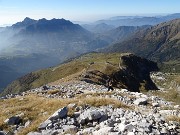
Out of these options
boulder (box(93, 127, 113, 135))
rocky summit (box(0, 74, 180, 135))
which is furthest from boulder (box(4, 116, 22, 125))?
boulder (box(93, 127, 113, 135))

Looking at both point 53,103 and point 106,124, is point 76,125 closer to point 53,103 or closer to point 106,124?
point 106,124

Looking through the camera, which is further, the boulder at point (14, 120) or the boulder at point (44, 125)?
the boulder at point (14, 120)

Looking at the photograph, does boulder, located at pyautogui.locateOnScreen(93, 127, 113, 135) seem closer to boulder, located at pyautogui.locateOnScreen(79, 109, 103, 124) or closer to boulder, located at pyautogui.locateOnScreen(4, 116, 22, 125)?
boulder, located at pyautogui.locateOnScreen(79, 109, 103, 124)

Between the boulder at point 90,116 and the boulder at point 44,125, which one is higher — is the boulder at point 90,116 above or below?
above

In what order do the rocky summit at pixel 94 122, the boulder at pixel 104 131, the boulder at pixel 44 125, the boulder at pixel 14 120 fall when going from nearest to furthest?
the boulder at pixel 104 131 < the rocky summit at pixel 94 122 < the boulder at pixel 44 125 < the boulder at pixel 14 120

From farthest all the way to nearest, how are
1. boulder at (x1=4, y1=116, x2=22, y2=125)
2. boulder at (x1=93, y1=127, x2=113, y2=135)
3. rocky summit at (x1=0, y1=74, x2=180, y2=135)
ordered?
boulder at (x1=4, y1=116, x2=22, y2=125), rocky summit at (x1=0, y1=74, x2=180, y2=135), boulder at (x1=93, y1=127, x2=113, y2=135)

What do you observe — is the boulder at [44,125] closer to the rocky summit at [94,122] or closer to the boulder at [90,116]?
the rocky summit at [94,122]

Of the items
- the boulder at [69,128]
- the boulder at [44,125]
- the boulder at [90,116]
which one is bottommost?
the boulder at [44,125]

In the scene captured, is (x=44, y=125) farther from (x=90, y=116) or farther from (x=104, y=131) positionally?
(x=104, y=131)

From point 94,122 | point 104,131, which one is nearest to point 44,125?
point 94,122

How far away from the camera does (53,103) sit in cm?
2488

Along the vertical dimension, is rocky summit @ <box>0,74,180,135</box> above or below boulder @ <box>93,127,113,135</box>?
below

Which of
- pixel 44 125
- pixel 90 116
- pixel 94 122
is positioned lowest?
pixel 44 125

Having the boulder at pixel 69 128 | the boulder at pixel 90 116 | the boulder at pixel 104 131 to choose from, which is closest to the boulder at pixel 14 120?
the boulder at pixel 69 128
